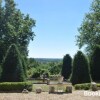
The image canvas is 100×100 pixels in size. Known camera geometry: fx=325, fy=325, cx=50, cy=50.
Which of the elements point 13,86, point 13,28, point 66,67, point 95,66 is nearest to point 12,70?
point 13,86

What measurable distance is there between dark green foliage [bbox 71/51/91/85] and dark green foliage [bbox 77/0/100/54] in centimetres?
2245

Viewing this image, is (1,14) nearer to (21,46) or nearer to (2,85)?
(21,46)

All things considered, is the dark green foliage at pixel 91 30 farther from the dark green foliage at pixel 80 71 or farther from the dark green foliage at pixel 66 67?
the dark green foliage at pixel 80 71

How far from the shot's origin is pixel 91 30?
57.0 m

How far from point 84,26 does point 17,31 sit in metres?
12.5

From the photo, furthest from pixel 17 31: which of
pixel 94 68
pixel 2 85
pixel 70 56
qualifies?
pixel 2 85

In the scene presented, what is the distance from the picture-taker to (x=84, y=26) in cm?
5800

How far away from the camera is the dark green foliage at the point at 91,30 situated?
5584cm

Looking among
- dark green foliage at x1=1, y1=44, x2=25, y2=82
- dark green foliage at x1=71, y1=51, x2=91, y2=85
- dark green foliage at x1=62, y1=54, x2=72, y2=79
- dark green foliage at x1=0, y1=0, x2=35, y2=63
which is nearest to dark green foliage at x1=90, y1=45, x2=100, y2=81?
dark green foliage at x1=71, y1=51, x2=91, y2=85

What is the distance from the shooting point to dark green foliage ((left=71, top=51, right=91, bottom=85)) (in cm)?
3281

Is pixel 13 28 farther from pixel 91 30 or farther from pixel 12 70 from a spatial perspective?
pixel 12 70

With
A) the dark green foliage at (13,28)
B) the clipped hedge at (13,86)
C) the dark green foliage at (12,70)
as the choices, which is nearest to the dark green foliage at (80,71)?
the dark green foliage at (12,70)

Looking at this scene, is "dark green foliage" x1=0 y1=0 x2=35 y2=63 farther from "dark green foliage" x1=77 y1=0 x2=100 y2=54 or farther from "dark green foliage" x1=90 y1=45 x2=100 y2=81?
"dark green foliage" x1=90 y1=45 x2=100 y2=81

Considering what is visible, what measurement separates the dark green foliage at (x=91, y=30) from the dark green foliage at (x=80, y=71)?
73.6ft
